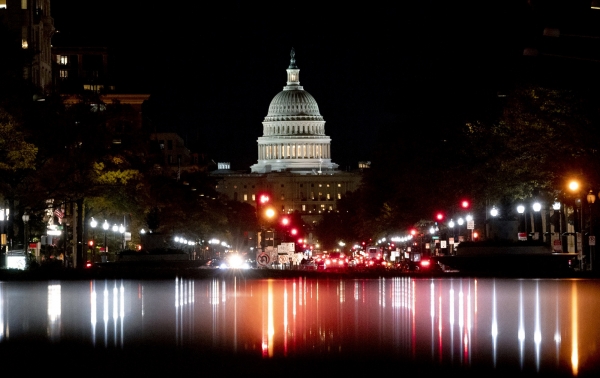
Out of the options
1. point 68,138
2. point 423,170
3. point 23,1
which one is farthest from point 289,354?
point 23,1

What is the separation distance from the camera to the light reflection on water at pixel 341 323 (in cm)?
1919

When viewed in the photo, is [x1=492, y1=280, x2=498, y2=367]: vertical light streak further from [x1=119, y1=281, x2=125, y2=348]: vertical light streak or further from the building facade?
the building facade

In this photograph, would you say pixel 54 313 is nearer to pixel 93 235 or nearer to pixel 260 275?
pixel 260 275

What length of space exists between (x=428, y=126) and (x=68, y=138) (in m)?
26.7

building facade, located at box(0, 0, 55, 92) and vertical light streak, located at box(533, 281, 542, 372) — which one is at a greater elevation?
building facade, located at box(0, 0, 55, 92)

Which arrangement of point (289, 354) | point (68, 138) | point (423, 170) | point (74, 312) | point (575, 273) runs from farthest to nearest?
point (423, 170) < point (68, 138) < point (575, 273) < point (74, 312) < point (289, 354)

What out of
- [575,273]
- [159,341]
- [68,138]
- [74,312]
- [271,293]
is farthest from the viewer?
[68,138]

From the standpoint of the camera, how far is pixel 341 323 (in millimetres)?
25031

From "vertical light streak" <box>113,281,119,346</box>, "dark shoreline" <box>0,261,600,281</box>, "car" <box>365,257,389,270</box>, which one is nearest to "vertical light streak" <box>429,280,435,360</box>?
"vertical light streak" <box>113,281,119,346</box>

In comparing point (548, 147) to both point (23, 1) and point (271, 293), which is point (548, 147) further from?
point (23, 1)

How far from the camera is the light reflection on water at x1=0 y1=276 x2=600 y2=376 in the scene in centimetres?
1919

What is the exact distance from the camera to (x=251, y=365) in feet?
56.8

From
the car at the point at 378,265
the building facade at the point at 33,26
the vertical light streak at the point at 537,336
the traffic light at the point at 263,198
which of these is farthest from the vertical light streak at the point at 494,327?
the building facade at the point at 33,26

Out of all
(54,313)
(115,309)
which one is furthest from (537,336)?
(115,309)
